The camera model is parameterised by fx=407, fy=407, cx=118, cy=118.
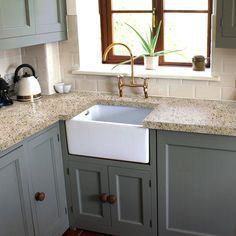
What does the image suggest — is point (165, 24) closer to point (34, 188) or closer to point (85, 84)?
point (85, 84)

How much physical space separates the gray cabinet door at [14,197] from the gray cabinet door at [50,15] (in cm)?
92

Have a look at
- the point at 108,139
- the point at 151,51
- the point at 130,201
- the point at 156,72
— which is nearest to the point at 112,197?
the point at 130,201

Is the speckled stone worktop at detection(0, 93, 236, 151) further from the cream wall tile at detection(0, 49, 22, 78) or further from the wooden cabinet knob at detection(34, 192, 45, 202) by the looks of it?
the wooden cabinet knob at detection(34, 192, 45, 202)

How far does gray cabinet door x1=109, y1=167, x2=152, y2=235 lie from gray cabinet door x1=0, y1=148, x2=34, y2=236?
0.57 m

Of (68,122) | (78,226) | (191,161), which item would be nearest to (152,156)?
(191,161)

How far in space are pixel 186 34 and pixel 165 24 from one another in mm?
176

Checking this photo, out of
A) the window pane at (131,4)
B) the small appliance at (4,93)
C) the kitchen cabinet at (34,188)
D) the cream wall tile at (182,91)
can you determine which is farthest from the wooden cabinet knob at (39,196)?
the window pane at (131,4)

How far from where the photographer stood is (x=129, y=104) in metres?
2.86

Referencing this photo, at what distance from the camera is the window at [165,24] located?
297cm

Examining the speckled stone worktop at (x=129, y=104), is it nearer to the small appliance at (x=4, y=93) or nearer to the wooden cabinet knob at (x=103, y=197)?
the small appliance at (x=4, y=93)

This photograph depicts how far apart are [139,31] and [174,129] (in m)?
1.12

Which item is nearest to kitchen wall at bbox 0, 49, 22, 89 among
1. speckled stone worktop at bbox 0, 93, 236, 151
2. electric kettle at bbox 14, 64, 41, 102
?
electric kettle at bbox 14, 64, 41, 102

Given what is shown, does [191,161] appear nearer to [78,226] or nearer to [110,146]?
[110,146]

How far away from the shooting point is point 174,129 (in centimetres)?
234
